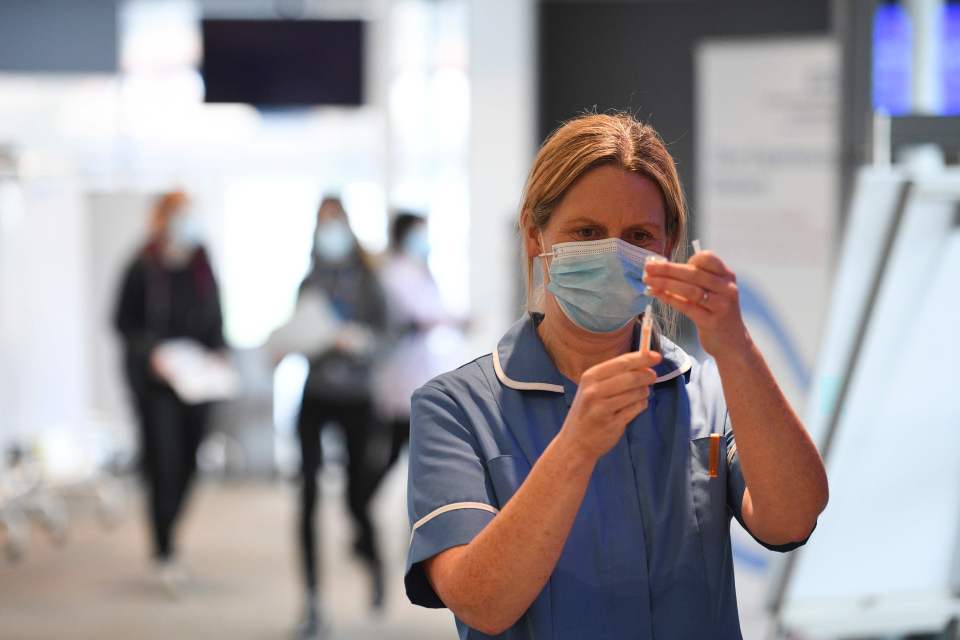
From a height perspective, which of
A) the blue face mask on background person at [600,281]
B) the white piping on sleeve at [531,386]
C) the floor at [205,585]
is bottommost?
the floor at [205,585]

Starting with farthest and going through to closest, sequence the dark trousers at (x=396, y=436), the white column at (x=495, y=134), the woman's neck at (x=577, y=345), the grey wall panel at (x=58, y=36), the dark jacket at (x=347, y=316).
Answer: the white column at (x=495, y=134) → the grey wall panel at (x=58, y=36) → the dark trousers at (x=396, y=436) → the dark jacket at (x=347, y=316) → the woman's neck at (x=577, y=345)

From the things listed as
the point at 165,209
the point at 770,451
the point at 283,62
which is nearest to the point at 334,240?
the point at 165,209

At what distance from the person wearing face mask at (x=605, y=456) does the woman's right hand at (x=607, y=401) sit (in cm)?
5

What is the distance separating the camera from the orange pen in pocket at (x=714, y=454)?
144 cm

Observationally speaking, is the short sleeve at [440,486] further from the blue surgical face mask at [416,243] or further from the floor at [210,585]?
the blue surgical face mask at [416,243]

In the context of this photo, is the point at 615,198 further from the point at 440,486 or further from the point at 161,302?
the point at 161,302

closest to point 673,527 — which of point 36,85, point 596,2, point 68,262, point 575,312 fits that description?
point 575,312

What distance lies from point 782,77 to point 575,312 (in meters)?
4.18

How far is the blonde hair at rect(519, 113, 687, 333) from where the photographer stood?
1.41 metres

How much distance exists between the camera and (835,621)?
100.0 inches

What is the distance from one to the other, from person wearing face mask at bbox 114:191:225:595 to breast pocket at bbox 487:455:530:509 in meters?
4.33

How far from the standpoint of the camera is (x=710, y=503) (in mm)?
1431

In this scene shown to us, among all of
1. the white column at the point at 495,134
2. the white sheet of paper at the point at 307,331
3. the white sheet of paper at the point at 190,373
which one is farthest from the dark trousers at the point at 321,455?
the white column at the point at 495,134

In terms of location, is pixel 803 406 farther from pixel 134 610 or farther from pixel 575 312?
pixel 575 312
